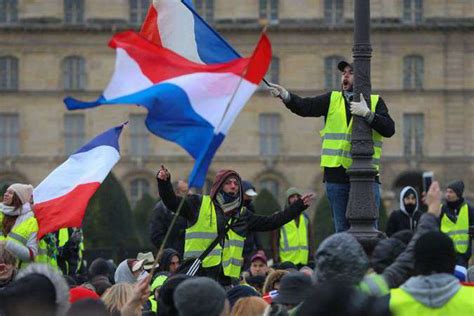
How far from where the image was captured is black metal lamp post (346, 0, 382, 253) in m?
14.2

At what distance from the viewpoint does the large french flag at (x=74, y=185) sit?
12.8 meters

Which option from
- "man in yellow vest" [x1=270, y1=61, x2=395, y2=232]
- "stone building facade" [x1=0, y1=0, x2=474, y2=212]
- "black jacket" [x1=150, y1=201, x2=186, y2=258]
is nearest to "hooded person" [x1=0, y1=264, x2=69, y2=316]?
"man in yellow vest" [x1=270, y1=61, x2=395, y2=232]

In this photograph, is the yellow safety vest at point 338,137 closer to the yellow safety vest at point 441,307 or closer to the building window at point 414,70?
the yellow safety vest at point 441,307

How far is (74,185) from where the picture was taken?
12.9 meters

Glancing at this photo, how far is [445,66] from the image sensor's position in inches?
2576

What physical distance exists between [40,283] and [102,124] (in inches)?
2267

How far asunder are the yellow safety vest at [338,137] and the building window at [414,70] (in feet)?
168

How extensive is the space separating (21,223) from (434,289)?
5626mm

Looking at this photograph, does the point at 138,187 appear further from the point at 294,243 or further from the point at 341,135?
the point at 341,135

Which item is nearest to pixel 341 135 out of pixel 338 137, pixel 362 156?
pixel 338 137

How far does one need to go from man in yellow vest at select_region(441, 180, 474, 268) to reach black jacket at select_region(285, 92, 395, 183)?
363cm

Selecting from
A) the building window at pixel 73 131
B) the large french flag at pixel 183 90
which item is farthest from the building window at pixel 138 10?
the large french flag at pixel 183 90

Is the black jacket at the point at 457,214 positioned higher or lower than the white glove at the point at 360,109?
lower

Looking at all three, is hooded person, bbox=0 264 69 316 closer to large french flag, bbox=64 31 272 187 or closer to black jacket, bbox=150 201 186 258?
large french flag, bbox=64 31 272 187
